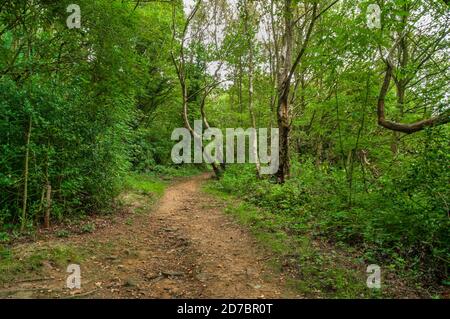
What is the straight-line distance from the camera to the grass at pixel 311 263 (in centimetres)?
385

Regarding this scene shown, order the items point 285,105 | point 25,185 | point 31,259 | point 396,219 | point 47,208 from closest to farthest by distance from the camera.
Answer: point 31,259
point 396,219
point 25,185
point 47,208
point 285,105

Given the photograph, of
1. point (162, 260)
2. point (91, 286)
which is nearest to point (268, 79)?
point (162, 260)

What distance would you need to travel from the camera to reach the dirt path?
402 centimetres

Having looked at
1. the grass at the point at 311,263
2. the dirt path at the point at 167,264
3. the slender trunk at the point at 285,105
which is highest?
the slender trunk at the point at 285,105

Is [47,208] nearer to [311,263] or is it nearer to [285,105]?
[311,263]

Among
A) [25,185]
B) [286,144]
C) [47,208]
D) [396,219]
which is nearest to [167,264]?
[47,208]

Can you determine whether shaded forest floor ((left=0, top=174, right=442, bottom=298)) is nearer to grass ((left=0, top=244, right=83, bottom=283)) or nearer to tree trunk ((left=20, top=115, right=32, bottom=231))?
grass ((left=0, top=244, right=83, bottom=283))

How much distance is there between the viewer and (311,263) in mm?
4668

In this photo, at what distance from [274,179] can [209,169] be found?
1498 centimetres

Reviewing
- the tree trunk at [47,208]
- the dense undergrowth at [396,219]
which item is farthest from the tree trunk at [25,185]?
the dense undergrowth at [396,219]

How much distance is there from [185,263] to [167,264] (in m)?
0.33

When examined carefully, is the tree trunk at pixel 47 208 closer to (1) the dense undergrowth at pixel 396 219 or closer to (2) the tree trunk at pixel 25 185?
(2) the tree trunk at pixel 25 185

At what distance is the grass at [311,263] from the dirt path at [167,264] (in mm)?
287

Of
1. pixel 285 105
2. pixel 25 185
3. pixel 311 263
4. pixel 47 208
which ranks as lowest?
pixel 311 263
